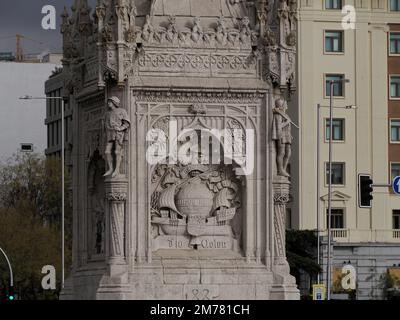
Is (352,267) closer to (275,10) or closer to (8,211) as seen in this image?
(8,211)

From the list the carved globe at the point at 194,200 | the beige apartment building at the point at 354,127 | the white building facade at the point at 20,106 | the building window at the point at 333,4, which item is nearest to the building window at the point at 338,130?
the beige apartment building at the point at 354,127

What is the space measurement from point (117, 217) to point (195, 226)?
1.92 metres

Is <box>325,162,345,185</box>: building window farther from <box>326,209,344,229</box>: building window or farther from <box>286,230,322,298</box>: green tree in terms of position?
<box>286,230,322,298</box>: green tree

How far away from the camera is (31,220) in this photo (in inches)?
4624

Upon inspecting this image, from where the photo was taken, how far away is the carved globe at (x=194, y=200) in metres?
49.8

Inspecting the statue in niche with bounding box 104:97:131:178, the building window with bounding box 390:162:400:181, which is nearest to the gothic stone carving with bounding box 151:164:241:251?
the statue in niche with bounding box 104:97:131:178

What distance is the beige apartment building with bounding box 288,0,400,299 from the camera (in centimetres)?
11875

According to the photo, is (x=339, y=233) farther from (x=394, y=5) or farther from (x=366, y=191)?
(x=366, y=191)

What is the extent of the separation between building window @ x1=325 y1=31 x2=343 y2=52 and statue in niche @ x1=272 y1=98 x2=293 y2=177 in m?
70.6

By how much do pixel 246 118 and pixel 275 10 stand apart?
9.17ft

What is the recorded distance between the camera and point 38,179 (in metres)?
124

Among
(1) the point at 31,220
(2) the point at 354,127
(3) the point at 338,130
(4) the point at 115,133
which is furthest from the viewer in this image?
(2) the point at 354,127

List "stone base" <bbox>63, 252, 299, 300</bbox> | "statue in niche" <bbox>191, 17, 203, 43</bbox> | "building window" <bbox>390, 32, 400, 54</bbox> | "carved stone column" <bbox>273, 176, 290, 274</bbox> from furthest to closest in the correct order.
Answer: "building window" <bbox>390, 32, 400, 54</bbox> → "carved stone column" <bbox>273, 176, 290, 274</bbox> → "statue in niche" <bbox>191, 17, 203, 43</bbox> → "stone base" <bbox>63, 252, 299, 300</bbox>

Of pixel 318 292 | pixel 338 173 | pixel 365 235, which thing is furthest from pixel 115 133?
pixel 365 235
